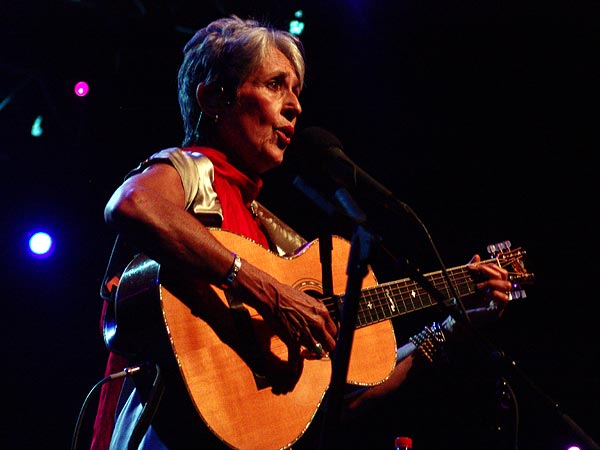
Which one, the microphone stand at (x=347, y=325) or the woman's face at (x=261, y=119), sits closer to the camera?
the microphone stand at (x=347, y=325)

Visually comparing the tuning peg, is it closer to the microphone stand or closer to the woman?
the woman

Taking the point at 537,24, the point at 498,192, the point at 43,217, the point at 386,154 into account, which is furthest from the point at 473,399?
the point at 43,217

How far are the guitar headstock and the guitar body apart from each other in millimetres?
1263

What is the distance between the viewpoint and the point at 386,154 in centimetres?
551

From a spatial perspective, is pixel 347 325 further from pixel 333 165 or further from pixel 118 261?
pixel 118 261

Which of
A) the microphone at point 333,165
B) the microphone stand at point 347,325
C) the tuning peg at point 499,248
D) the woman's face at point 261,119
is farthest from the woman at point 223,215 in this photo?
the microphone stand at point 347,325

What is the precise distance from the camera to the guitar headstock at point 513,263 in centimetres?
320

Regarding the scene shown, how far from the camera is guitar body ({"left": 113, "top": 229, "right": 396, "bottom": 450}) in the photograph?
2059 millimetres

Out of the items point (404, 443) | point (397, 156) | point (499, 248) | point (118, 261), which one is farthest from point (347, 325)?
point (397, 156)

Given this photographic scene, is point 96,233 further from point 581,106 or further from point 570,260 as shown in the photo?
point 581,106

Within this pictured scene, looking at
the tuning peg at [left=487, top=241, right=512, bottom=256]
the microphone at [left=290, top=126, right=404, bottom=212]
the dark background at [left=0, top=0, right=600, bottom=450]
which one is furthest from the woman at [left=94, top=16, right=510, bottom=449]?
the dark background at [left=0, top=0, right=600, bottom=450]

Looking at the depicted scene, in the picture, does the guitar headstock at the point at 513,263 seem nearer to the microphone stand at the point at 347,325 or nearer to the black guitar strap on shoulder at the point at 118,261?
the microphone stand at the point at 347,325

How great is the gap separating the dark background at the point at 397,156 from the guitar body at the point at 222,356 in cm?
244

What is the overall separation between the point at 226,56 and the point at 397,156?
2.73 m
